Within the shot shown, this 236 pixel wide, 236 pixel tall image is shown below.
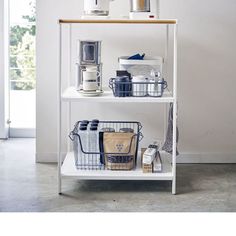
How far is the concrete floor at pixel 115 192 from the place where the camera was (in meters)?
2.50

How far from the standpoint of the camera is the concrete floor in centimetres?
250

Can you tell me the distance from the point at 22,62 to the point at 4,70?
17cm

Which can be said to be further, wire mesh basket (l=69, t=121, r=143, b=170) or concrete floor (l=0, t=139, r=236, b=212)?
wire mesh basket (l=69, t=121, r=143, b=170)

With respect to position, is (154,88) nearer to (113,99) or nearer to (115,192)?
(113,99)

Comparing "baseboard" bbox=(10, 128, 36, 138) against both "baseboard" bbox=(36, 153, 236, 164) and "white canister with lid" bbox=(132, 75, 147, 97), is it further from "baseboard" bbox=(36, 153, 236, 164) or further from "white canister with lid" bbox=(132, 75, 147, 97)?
"white canister with lid" bbox=(132, 75, 147, 97)

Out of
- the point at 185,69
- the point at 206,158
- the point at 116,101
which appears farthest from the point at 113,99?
the point at 206,158

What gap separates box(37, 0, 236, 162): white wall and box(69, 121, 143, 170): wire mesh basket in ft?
1.77

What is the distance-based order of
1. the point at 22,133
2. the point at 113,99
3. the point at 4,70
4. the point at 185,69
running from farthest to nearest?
the point at 22,133 → the point at 4,70 → the point at 185,69 → the point at 113,99

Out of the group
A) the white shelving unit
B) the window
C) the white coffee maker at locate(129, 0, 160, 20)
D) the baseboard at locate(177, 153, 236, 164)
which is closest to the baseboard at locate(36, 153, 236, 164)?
the baseboard at locate(177, 153, 236, 164)

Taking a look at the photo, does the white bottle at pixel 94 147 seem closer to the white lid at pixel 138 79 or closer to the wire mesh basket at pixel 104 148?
the wire mesh basket at pixel 104 148

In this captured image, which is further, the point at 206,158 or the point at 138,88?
the point at 206,158

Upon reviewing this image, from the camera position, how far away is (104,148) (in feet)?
9.05

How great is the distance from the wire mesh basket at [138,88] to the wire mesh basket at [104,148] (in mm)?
222
